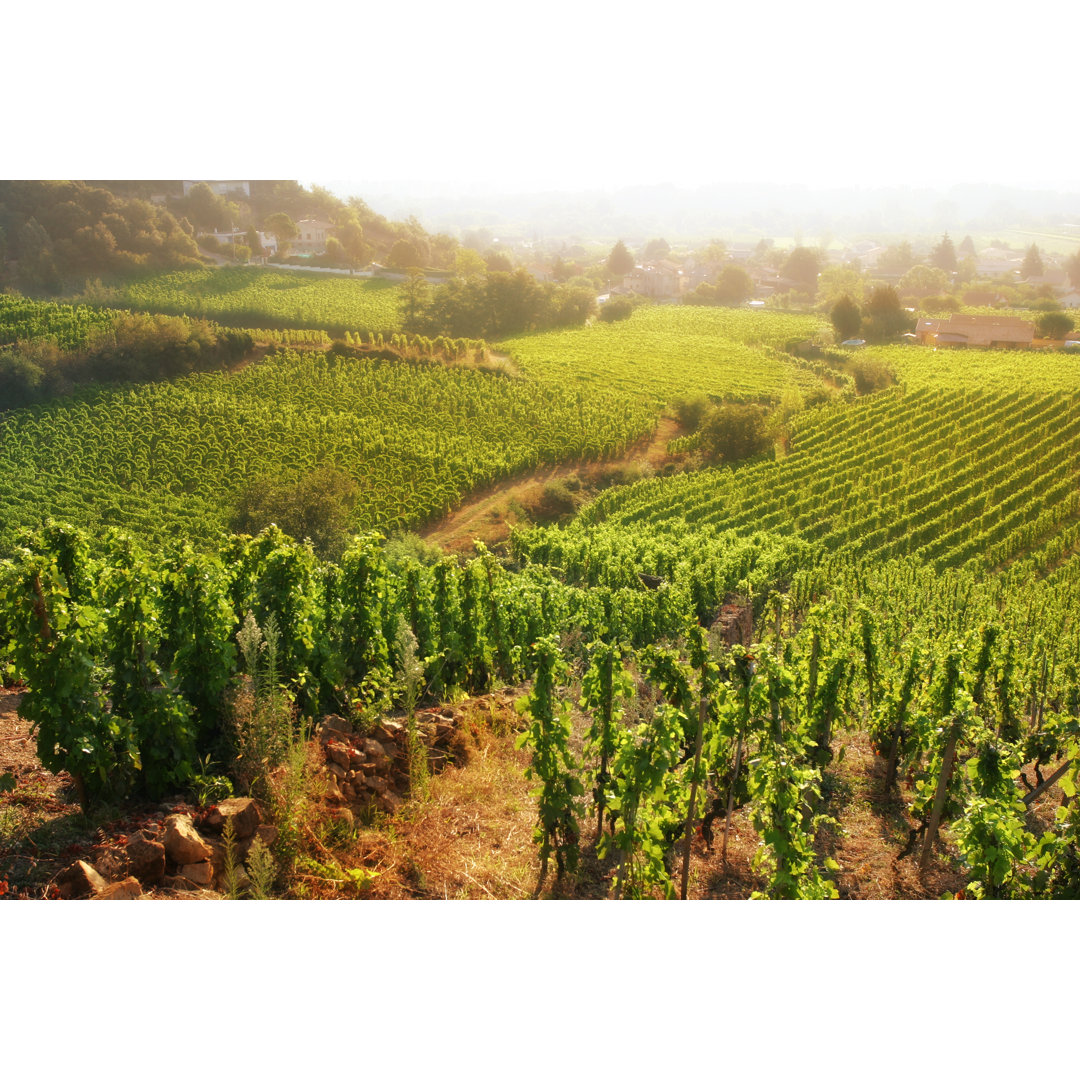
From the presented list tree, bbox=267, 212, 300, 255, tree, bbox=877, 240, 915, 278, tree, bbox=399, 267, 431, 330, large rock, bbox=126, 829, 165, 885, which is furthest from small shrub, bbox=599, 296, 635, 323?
large rock, bbox=126, 829, 165, 885

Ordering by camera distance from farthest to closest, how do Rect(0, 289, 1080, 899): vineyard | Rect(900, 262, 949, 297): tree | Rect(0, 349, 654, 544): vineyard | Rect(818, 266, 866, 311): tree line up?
Rect(900, 262, 949, 297): tree → Rect(818, 266, 866, 311): tree → Rect(0, 349, 654, 544): vineyard → Rect(0, 289, 1080, 899): vineyard

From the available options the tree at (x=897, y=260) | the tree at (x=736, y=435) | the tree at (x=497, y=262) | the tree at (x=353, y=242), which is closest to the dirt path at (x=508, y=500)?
the tree at (x=736, y=435)

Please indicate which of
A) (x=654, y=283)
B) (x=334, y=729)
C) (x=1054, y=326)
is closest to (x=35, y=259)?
(x=334, y=729)

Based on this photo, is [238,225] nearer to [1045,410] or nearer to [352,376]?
[352,376]

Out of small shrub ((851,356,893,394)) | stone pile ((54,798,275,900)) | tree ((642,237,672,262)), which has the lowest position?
stone pile ((54,798,275,900))

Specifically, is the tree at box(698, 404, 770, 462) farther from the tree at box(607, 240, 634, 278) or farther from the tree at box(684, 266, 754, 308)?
the tree at box(607, 240, 634, 278)

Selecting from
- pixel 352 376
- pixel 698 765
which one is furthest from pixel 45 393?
pixel 698 765

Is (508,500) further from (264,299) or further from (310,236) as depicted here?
(310,236)
